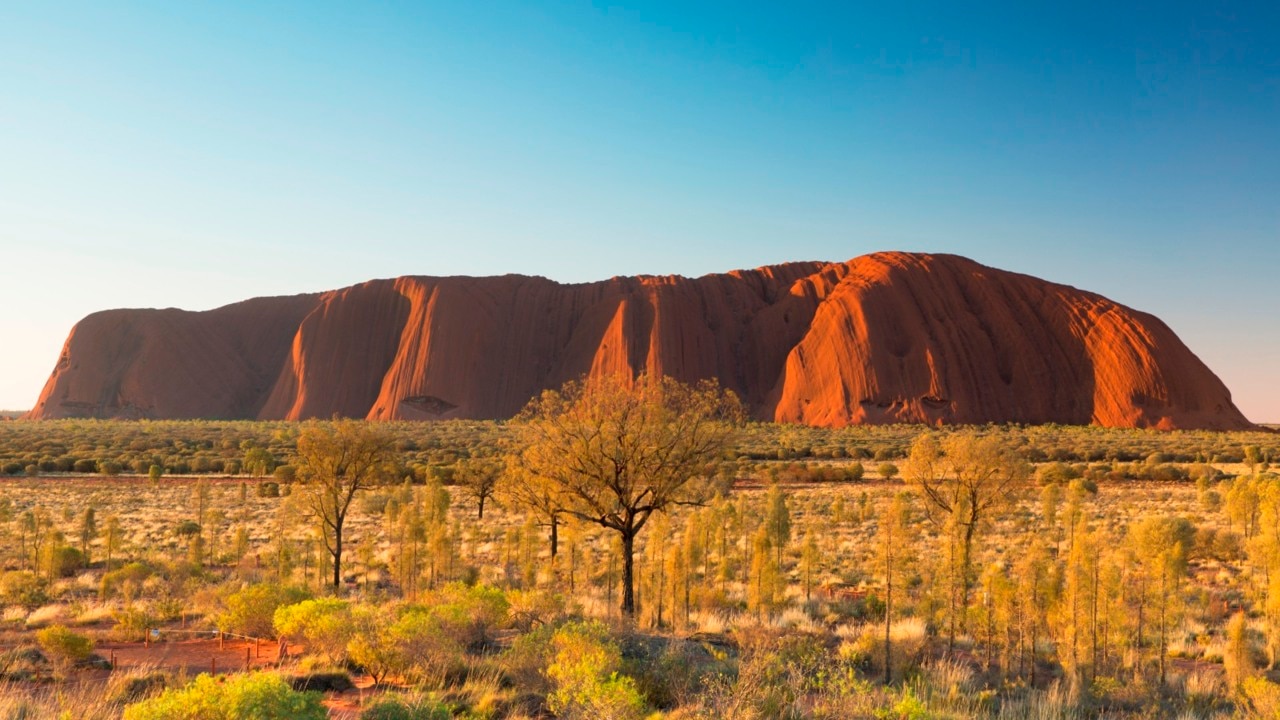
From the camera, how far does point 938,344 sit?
295 feet

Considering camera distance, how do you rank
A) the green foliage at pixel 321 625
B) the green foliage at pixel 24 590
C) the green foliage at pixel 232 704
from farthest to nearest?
the green foliage at pixel 24 590 → the green foliage at pixel 321 625 → the green foliage at pixel 232 704

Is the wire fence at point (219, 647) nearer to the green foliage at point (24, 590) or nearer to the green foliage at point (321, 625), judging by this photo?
the green foliage at point (321, 625)

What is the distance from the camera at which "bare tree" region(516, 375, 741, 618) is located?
50.0ft

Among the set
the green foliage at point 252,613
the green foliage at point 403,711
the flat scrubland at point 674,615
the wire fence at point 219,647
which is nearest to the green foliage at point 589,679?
the flat scrubland at point 674,615

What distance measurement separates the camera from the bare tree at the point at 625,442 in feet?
50.0

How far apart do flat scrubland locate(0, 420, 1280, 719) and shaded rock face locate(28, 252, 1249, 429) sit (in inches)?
2260

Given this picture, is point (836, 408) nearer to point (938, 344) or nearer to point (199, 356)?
point (938, 344)

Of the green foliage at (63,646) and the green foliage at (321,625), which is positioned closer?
the green foliage at (63,646)

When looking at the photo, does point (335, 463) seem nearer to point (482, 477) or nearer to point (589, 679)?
point (482, 477)

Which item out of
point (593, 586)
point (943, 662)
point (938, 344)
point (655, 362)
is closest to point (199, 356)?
point (655, 362)

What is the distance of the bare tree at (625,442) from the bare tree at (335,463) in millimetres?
6797

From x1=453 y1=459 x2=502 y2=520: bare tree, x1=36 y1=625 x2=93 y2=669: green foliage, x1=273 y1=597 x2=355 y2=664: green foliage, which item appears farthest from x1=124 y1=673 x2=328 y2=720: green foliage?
x1=453 y1=459 x2=502 y2=520: bare tree

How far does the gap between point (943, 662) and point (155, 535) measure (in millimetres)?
25175

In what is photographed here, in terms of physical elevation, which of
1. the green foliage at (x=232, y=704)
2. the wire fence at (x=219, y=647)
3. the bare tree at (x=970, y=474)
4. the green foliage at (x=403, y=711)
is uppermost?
the bare tree at (x=970, y=474)
